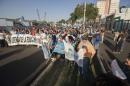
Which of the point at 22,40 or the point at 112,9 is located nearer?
the point at 22,40

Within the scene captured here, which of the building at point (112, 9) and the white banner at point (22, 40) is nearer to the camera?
the white banner at point (22, 40)

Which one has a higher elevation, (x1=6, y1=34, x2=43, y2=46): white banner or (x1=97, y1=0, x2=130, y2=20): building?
(x1=6, y1=34, x2=43, y2=46): white banner

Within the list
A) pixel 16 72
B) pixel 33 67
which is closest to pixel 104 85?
pixel 16 72

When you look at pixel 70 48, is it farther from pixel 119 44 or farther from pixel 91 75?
pixel 119 44

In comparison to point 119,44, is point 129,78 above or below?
above

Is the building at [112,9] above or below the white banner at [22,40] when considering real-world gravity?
below

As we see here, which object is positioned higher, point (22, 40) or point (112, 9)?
point (22, 40)

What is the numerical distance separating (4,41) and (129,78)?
23468 mm

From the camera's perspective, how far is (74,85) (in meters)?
11.5

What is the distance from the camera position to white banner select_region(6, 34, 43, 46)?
100ft

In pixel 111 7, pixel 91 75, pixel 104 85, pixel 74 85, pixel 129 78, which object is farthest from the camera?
pixel 111 7

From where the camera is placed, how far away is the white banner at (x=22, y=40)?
100ft

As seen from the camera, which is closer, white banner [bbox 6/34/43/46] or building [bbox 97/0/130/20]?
white banner [bbox 6/34/43/46]

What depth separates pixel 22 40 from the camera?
3147 cm
